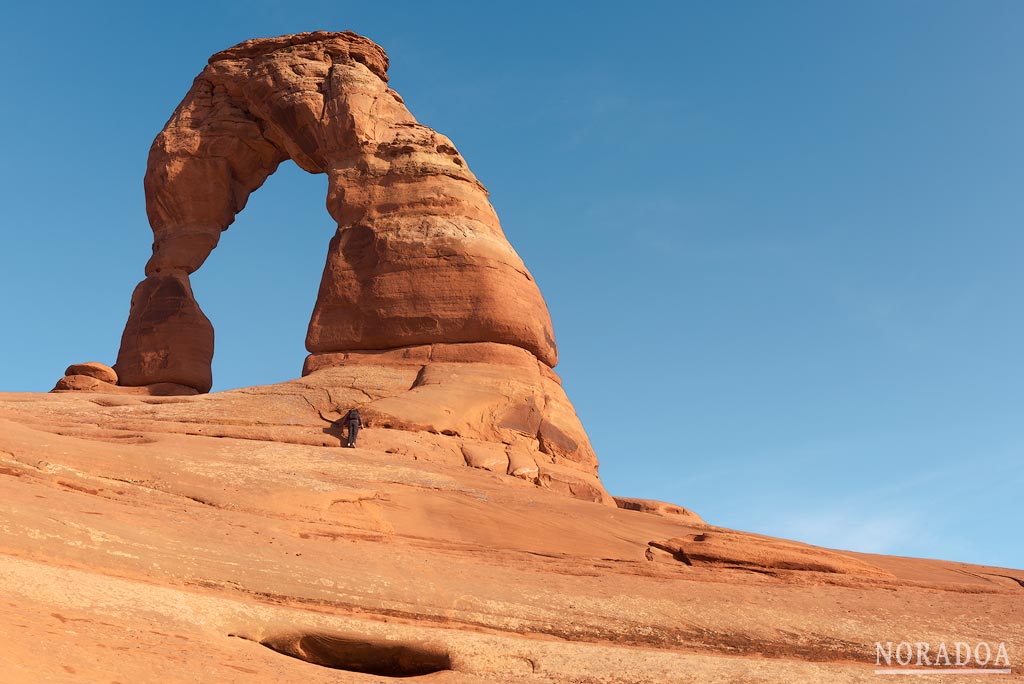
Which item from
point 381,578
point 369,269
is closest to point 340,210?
point 369,269

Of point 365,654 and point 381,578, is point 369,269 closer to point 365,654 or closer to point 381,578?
point 381,578

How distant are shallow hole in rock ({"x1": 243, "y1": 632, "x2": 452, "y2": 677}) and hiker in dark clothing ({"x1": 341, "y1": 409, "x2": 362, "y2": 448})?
7.11m

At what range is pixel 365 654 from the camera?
10719 mm

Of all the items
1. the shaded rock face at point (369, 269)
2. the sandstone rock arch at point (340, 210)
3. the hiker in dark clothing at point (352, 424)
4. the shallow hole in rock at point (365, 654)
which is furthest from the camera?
the sandstone rock arch at point (340, 210)

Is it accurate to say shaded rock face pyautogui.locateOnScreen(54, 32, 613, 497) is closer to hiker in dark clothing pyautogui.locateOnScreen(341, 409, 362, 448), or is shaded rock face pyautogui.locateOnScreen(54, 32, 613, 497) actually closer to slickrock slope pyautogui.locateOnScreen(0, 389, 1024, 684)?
hiker in dark clothing pyautogui.locateOnScreen(341, 409, 362, 448)

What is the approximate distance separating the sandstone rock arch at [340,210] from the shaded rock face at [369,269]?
41mm

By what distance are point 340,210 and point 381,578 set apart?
1473 cm

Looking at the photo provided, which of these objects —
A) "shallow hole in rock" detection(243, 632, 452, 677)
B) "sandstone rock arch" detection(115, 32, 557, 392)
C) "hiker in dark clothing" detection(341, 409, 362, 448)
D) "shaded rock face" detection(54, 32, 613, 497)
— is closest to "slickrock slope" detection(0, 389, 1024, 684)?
"shallow hole in rock" detection(243, 632, 452, 677)

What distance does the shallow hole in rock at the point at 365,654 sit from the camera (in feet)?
34.6

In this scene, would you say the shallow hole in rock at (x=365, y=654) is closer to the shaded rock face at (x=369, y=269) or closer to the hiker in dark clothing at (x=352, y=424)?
the hiker in dark clothing at (x=352, y=424)

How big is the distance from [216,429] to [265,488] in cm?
375

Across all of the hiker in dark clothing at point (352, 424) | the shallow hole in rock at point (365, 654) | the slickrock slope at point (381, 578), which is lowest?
the shallow hole in rock at point (365, 654)

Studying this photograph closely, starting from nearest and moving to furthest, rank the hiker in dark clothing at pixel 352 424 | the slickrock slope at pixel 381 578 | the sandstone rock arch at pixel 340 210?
the slickrock slope at pixel 381 578, the hiker in dark clothing at pixel 352 424, the sandstone rock arch at pixel 340 210

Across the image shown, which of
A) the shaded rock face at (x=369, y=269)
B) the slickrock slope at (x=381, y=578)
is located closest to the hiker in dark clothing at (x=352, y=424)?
the slickrock slope at (x=381, y=578)
